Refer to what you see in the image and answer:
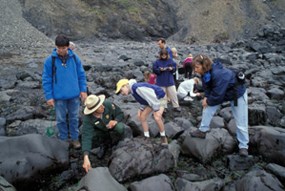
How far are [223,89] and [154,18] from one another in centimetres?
4150

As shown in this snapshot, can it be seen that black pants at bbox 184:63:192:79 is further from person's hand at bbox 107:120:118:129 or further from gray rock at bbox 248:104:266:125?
person's hand at bbox 107:120:118:129

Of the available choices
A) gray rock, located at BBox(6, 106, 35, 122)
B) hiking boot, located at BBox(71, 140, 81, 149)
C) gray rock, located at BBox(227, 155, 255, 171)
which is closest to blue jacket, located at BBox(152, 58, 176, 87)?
hiking boot, located at BBox(71, 140, 81, 149)

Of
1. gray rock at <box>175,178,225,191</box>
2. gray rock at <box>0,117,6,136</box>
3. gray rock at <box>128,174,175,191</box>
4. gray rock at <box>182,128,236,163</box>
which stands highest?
gray rock at <box>0,117,6,136</box>

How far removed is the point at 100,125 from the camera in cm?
538

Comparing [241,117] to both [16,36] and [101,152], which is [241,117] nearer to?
[101,152]

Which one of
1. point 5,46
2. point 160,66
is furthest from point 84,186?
point 5,46

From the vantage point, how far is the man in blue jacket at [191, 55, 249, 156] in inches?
206

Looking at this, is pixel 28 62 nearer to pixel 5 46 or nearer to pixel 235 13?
pixel 5 46

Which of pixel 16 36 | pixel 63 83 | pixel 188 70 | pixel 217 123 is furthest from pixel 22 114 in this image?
pixel 16 36

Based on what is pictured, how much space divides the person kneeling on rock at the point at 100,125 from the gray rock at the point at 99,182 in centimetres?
31

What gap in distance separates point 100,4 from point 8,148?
133ft

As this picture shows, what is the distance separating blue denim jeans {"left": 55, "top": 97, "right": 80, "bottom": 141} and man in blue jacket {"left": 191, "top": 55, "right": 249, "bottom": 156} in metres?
2.54

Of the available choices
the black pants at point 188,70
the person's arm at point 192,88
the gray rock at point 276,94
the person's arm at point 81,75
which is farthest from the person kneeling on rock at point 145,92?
the black pants at point 188,70

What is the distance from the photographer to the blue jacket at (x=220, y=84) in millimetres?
5215
